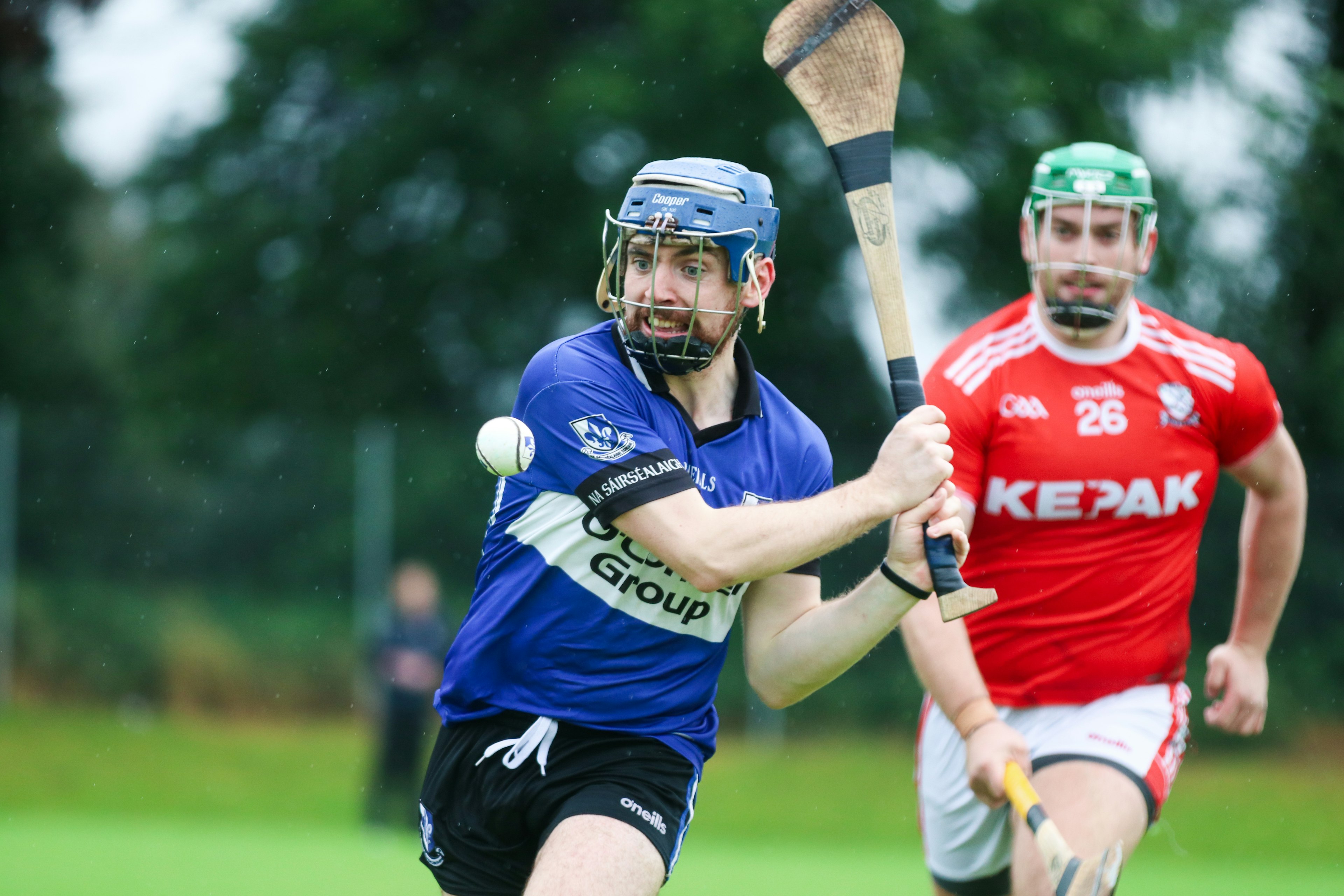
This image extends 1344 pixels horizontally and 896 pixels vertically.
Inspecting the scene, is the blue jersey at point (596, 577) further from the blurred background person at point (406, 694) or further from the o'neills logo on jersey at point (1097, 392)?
the blurred background person at point (406, 694)

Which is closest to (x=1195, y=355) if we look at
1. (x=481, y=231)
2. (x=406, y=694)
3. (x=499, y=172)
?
(x=406, y=694)

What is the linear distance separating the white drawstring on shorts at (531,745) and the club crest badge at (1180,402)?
2003 mm

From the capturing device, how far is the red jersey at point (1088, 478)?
428cm

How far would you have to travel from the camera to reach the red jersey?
14.0 feet

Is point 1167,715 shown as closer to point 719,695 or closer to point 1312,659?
point 719,695

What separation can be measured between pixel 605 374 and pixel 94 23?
56.1 feet

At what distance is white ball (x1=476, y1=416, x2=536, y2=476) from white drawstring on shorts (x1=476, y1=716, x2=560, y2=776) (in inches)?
24.5

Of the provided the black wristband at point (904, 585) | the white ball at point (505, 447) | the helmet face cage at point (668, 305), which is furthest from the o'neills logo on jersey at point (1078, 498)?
the white ball at point (505, 447)

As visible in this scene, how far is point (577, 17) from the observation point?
16.4 meters

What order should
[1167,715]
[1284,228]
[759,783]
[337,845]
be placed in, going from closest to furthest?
[1167,715], [337,845], [759,783], [1284,228]

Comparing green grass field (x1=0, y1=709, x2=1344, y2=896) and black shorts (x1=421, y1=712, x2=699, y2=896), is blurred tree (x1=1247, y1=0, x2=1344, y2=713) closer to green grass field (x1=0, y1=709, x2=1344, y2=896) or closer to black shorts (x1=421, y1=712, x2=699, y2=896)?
green grass field (x1=0, y1=709, x2=1344, y2=896)

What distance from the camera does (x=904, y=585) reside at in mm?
3529

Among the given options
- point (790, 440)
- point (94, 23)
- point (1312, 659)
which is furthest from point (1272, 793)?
point (94, 23)

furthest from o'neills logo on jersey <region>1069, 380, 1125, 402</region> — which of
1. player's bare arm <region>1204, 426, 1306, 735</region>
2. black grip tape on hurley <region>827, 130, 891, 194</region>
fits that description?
black grip tape on hurley <region>827, 130, 891, 194</region>
